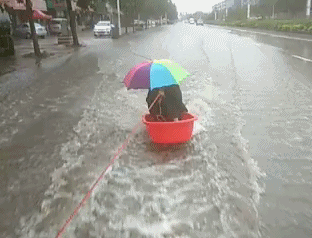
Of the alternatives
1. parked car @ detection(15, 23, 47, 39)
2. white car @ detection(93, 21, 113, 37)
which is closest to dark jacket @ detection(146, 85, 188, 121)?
parked car @ detection(15, 23, 47, 39)

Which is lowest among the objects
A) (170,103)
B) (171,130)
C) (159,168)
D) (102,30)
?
(102,30)

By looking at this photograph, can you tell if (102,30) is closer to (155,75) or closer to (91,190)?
(155,75)

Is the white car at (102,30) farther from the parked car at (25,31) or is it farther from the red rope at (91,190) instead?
the red rope at (91,190)

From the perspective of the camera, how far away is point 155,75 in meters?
5.02

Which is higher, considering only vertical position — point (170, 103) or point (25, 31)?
point (170, 103)

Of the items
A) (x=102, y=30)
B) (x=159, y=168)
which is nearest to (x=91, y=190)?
(x=159, y=168)

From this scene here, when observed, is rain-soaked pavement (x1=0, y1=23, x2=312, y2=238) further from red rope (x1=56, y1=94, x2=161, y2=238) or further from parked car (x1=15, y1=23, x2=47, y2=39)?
parked car (x1=15, y1=23, x2=47, y2=39)

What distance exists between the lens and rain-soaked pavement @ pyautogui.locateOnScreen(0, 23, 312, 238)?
3605 millimetres

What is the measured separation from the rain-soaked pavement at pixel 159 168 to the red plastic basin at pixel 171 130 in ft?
0.48

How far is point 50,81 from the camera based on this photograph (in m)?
12.3

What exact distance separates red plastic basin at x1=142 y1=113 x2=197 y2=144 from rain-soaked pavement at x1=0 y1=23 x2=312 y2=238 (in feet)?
0.48

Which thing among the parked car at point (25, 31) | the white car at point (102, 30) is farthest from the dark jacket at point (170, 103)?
the white car at point (102, 30)

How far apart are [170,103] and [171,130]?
0.39m

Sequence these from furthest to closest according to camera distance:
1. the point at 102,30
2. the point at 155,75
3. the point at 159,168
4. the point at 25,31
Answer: the point at 102,30 → the point at 25,31 → the point at 155,75 → the point at 159,168
